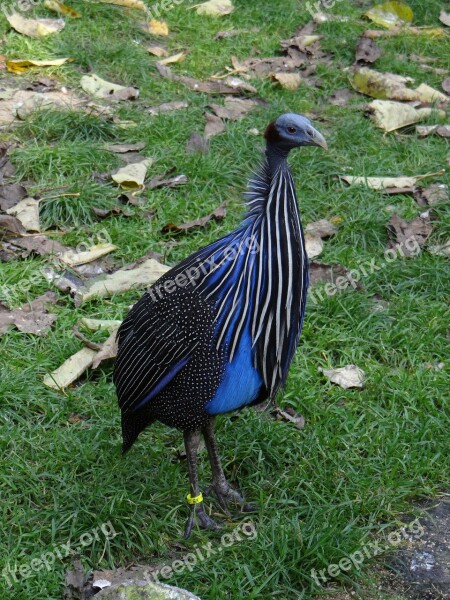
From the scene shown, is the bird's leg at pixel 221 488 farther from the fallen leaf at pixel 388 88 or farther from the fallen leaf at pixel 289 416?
the fallen leaf at pixel 388 88

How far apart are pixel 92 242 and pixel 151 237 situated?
1.08 feet

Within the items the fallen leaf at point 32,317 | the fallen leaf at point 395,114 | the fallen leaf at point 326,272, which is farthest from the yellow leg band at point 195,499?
the fallen leaf at point 395,114

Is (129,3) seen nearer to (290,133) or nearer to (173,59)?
(173,59)

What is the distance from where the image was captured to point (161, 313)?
3.44 metres

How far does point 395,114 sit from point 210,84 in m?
1.35

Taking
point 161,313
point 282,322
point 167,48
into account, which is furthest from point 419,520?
point 167,48

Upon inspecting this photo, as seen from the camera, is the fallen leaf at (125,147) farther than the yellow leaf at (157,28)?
No

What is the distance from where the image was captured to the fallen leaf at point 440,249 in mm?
5172

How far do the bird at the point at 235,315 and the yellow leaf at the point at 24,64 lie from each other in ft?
11.8

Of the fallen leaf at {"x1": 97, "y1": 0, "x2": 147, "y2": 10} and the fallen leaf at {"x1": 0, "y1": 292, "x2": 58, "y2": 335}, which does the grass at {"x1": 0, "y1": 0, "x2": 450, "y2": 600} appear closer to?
the fallen leaf at {"x1": 0, "y1": 292, "x2": 58, "y2": 335}

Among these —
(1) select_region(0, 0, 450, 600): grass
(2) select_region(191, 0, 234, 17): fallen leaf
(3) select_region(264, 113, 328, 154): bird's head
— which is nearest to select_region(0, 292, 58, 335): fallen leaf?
(1) select_region(0, 0, 450, 600): grass

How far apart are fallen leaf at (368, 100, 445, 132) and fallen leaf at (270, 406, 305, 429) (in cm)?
275

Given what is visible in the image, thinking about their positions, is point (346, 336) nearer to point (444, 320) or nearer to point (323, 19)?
point (444, 320)

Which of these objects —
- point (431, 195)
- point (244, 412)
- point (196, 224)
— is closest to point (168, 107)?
point (196, 224)
